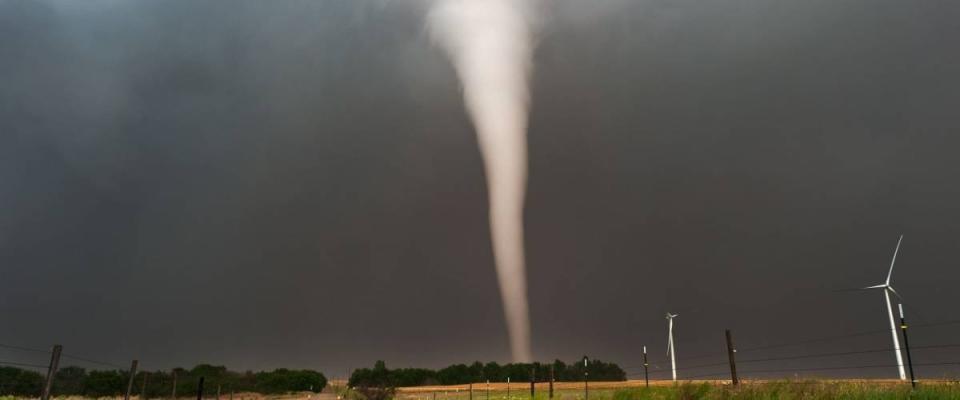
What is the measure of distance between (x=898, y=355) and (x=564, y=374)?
5179 inches

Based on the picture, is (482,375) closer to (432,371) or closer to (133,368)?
(432,371)

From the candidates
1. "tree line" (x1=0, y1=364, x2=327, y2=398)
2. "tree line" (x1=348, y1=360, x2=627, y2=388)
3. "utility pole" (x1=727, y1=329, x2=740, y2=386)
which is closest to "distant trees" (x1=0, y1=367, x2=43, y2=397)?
"tree line" (x1=0, y1=364, x2=327, y2=398)

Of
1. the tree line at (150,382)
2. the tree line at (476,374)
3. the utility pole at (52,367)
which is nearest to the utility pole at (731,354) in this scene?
the utility pole at (52,367)

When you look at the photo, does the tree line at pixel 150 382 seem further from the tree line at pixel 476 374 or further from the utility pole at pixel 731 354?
the utility pole at pixel 731 354

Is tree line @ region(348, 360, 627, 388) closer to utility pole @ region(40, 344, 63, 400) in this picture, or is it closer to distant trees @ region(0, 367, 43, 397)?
distant trees @ region(0, 367, 43, 397)

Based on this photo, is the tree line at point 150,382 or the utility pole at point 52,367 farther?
the tree line at point 150,382

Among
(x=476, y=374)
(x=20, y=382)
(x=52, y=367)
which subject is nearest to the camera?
(x=52, y=367)

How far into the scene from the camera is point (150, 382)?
121188mm

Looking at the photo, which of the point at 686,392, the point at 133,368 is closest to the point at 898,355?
the point at 686,392

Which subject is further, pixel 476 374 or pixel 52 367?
pixel 476 374

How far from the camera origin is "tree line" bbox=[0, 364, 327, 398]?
114 m

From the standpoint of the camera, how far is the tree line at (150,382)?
114 metres

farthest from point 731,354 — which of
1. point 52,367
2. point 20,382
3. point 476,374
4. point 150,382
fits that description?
point 476,374

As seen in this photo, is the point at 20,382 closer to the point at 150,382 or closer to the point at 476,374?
the point at 150,382
